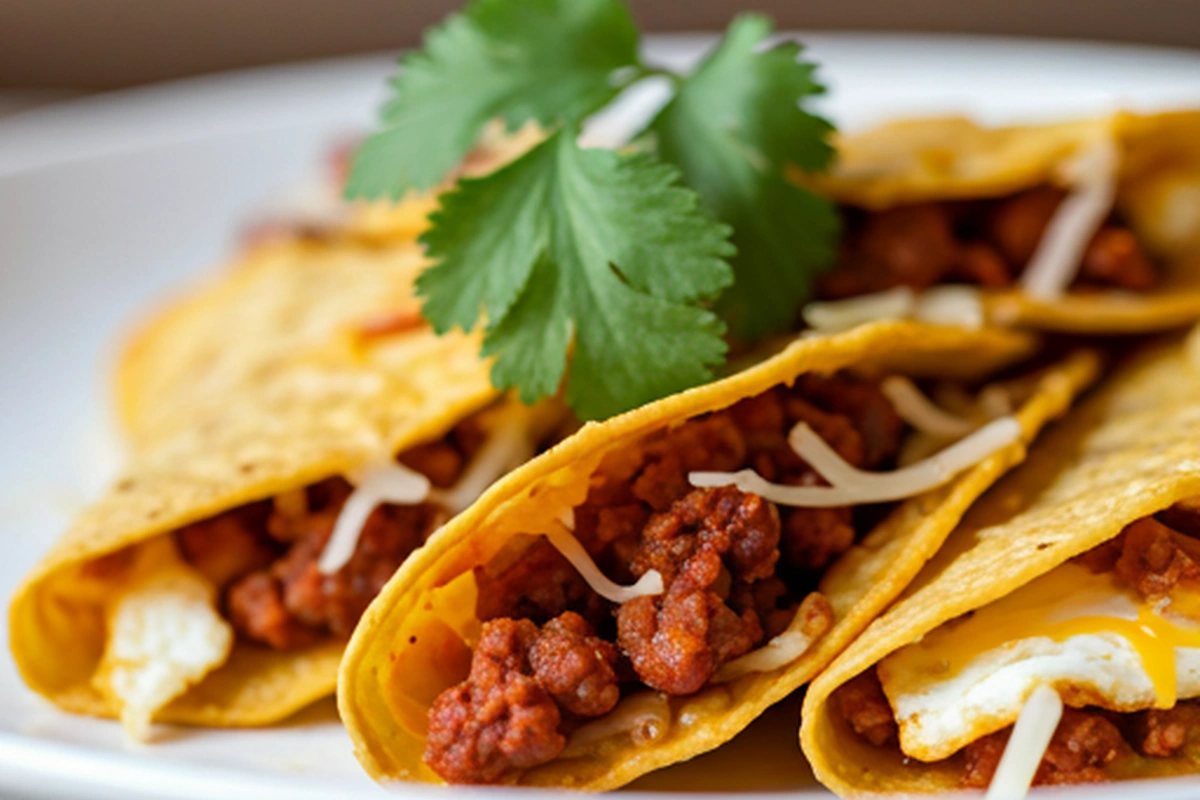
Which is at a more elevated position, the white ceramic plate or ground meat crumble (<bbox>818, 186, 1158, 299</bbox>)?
ground meat crumble (<bbox>818, 186, 1158, 299</bbox>)

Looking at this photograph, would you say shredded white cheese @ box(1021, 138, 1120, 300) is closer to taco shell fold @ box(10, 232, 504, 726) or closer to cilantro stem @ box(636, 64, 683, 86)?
cilantro stem @ box(636, 64, 683, 86)

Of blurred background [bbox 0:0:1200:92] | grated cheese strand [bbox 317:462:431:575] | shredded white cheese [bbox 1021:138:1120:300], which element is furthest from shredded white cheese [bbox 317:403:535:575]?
blurred background [bbox 0:0:1200:92]

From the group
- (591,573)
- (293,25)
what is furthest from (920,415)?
(293,25)

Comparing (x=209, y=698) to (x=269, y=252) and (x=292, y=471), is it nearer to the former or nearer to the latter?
(x=292, y=471)

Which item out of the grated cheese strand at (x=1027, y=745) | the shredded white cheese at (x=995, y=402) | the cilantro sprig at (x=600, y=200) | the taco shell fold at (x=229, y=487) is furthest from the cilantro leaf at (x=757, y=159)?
the grated cheese strand at (x=1027, y=745)

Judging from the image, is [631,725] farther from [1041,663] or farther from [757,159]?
[757,159]

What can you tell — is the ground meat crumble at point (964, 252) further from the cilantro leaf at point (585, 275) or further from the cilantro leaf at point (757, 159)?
the cilantro leaf at point (585, 275)
